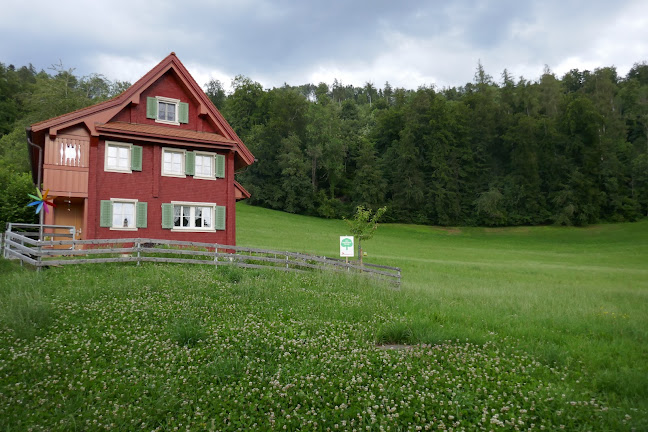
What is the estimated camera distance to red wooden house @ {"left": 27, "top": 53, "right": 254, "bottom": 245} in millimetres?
19125

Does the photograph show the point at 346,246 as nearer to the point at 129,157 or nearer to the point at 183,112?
the point at 183,112

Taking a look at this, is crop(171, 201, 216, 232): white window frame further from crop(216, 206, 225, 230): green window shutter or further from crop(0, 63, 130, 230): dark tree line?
crop(0, 63, 130, 230): dark tree line

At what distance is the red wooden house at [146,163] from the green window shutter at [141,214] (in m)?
0.05

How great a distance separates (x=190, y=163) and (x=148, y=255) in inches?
234

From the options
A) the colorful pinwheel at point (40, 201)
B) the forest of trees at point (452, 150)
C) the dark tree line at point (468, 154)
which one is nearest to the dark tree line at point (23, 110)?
the forest of trees at point (452, 150)

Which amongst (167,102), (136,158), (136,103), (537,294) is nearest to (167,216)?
(136,158)

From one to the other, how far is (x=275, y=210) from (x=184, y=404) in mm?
58073

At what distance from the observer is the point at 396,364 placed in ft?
23.0

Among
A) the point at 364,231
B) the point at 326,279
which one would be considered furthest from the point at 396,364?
the point at 364,231

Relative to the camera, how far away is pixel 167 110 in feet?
71.6

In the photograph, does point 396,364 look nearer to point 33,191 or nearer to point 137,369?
point 137,369

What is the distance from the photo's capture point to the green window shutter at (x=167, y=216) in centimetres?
2056

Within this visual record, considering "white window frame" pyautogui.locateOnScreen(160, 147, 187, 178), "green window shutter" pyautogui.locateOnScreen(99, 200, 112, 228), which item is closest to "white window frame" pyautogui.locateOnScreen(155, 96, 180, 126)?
"white window frame" pyautogui.locateOnScreen(160, 147, 187, 178)

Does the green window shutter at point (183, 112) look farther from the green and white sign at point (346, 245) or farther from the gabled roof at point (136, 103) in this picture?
the green and white sign at point (346, 245)
